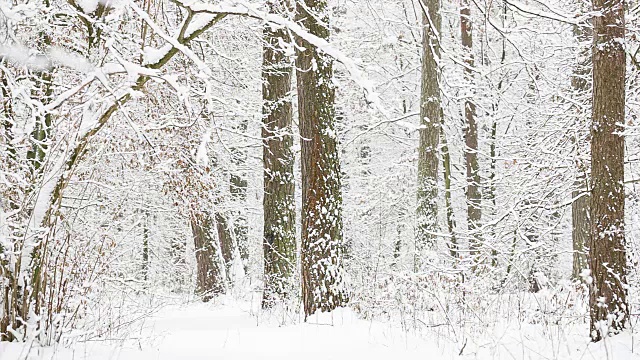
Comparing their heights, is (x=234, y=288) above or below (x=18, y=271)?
below

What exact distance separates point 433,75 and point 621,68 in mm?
7934

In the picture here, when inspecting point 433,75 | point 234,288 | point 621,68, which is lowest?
point 234,288

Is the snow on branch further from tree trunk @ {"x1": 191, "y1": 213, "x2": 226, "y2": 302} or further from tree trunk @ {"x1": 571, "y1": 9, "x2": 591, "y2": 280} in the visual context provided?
tree trunk @ {"x1": 191, "y1": 213, "x2": 226, "y2": 302}

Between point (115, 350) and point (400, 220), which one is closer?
point (115, 350)

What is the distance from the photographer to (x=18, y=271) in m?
4.70

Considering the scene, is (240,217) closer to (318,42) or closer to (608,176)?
(608,176)

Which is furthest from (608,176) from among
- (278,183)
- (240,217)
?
(240,217)

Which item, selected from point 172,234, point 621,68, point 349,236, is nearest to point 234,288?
point 349,236

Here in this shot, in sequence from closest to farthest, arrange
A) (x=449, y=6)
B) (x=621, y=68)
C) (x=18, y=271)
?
(x=18, y=271) → (x=621, y=68) → (x=449, y=6)

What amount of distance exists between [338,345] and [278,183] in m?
4.64

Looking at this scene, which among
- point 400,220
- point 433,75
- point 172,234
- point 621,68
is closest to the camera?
point 621,68

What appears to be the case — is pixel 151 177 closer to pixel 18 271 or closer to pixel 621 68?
pixel 18 271

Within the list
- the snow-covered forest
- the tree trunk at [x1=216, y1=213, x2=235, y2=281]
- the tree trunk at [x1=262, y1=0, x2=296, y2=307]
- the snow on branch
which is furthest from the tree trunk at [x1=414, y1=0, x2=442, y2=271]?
the snow on branch

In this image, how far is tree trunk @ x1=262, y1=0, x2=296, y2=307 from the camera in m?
9.88
